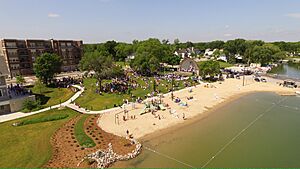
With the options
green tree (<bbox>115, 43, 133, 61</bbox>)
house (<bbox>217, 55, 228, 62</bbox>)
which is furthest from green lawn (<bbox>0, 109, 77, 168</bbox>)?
house (<bbox>217, 55, 228, 62</bbox>)

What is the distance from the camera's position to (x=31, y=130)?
1057 inches

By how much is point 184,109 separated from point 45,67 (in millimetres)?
35520

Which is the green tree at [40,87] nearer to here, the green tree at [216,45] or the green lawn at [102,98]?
the green lawn at [102,98]

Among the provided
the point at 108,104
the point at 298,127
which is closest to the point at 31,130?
the point at 108,104

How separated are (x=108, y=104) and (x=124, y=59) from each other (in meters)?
73.1

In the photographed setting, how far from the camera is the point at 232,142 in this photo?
2425 cm

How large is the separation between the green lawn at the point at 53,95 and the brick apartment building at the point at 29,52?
18616 millimetres

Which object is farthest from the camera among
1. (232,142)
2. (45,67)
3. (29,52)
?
(29,52)

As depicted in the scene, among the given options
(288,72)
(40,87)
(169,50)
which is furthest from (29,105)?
(288,72)

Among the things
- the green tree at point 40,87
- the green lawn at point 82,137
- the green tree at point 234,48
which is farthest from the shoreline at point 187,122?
the green tree at point 234,48

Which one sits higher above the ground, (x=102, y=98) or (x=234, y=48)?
(x=234, y=48)

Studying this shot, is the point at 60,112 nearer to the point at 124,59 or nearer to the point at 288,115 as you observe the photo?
Answer: the point at 288,115

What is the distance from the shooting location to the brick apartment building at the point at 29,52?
201 feet

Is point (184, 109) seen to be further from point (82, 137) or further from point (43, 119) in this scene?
point (43, 119)
